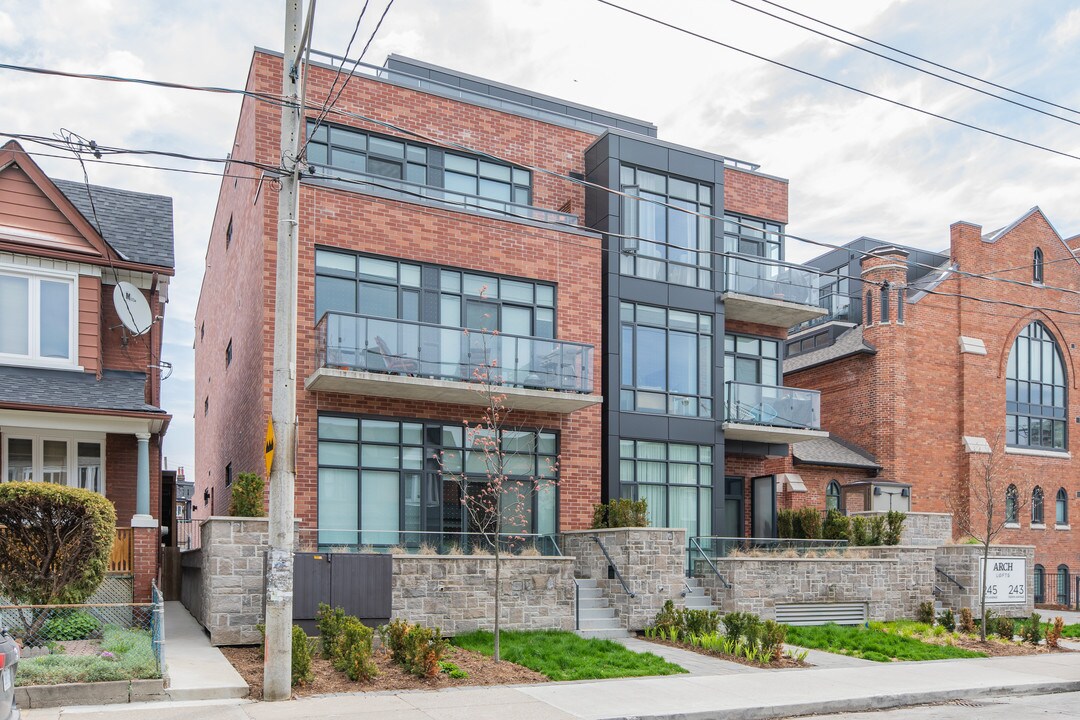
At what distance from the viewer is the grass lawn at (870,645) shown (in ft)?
56.3

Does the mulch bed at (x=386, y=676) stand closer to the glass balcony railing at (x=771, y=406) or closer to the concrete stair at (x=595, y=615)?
the concrete stair at (x=595, y=615)

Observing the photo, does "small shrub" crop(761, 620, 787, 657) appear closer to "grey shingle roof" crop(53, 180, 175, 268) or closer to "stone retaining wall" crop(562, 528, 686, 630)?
"stone retaining wall" crop(562, 528, 686, 630)

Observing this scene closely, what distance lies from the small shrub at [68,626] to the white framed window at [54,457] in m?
3.60

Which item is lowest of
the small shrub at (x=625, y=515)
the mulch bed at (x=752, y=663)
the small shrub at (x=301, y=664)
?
the mulch bed at (x=752, y=663)

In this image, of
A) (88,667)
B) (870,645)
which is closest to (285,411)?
(88,667)

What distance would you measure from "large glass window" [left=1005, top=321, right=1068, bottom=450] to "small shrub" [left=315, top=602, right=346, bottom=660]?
25797 millimetres

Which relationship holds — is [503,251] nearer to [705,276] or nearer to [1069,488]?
[705,276]

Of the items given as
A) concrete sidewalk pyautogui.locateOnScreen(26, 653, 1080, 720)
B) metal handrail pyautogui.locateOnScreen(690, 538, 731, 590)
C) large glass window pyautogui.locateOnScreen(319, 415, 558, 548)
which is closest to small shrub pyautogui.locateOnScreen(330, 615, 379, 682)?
concrete sidewalk pyautogui.locateOnScreen(26, 653, 1080, 720)

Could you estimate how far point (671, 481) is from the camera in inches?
898

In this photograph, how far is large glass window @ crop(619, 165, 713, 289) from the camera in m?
22.9

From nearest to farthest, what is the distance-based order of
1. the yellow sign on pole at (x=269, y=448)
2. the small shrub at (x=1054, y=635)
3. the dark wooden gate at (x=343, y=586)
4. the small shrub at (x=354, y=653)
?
the yellow sign on pole at (x=269, y=448) → the small shrub at (x=354, y=653) → the dark wooden gate at (x=343, y=586) → the small shrub at (x=1054, y=635)

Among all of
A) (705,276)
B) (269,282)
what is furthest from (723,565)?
(269,282)

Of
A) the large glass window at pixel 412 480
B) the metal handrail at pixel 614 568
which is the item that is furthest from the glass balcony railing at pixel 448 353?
the metal handrail at pixel 614 568

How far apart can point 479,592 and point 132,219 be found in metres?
10.2
